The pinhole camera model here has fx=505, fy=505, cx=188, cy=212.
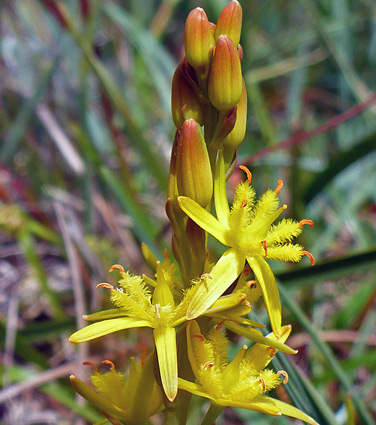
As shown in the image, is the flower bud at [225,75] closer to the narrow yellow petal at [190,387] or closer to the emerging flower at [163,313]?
the emerging flower at [163,313]

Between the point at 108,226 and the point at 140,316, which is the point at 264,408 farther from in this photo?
the point at 108,226

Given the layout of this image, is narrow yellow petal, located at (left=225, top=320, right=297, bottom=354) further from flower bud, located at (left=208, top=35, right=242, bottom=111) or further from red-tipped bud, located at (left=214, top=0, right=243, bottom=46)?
red-tipped bud, located at (left=214, top=0, right=243, bottom=46)

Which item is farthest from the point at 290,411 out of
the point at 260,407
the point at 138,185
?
the point at 138,185

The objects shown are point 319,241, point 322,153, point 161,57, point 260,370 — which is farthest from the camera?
point 322,153

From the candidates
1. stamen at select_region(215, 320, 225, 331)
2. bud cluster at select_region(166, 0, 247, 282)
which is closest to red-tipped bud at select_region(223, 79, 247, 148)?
bud cluster at select_region(166, 0, 247, 282)

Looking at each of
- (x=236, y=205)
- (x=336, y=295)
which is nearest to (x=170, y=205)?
(x=236, y=205)

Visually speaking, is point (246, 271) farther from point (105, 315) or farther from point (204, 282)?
point (105, 315)

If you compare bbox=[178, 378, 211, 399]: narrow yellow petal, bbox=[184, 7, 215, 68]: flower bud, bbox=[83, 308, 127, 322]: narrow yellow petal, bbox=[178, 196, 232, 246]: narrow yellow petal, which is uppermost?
bbox=[184, 7, 215, 68]: flower bud
